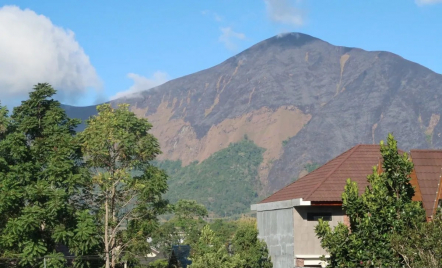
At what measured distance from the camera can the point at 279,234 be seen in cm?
4762

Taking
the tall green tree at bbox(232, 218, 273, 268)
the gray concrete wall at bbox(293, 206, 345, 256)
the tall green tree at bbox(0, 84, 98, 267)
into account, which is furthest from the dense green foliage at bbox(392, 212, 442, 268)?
the tall green tree at bbox(0, 84, 98, 267)

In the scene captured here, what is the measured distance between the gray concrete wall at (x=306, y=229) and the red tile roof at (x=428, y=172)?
26.9 feet

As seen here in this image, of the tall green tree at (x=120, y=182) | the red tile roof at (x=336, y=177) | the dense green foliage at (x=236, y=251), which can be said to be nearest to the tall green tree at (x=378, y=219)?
the dense green foliage at (x=236, y=251)

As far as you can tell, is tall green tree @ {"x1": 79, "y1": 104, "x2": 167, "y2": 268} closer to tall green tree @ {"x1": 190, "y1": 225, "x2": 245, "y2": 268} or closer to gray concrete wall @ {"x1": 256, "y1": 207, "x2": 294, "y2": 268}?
gray concrete wall @ {"x1": 256, "y1": 207, "x2": 294, "y2": 268}

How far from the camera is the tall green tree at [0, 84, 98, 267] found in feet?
154

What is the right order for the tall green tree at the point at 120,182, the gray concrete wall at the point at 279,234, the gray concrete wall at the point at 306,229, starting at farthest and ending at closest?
the tall green tree at the point at 120,182 → the gray concrete wall at the point at 279,234 → the gray concrete wall at the point at 306,229

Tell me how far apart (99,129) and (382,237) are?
32176mm

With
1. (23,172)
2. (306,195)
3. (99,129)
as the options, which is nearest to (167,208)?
(99,129)

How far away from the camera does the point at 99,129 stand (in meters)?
53.6

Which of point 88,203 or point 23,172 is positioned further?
point 88,203

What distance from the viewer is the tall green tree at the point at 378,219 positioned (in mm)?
25703

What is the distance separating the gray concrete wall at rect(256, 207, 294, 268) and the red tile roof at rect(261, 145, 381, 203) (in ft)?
3.76

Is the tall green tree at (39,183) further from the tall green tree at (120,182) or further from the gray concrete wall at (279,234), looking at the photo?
the gray concrete wall at (279,234)

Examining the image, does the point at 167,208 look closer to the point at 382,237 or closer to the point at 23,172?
the point at 23,172
